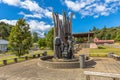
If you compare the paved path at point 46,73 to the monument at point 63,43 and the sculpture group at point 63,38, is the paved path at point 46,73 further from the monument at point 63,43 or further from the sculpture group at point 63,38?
the sculpture group at point 63,38

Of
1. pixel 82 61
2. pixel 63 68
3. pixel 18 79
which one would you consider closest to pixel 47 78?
pixel 18 79

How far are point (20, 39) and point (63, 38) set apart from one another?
8919mm

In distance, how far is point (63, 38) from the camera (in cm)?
1395

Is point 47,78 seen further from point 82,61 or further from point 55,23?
point 55,23

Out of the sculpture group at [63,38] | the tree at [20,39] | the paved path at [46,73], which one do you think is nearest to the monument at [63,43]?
the sculpture group at [63,38]

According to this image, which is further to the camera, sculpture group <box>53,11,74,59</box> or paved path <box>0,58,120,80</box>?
sculpture group <box>53,11,74,59</box>

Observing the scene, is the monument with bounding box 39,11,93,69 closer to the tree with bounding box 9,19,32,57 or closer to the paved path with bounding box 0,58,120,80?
the paved path with bounding box 0,58,120,80

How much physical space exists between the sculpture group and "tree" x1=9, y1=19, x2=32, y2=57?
25.3 feet

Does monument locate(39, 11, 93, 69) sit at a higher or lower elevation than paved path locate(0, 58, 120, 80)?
higher

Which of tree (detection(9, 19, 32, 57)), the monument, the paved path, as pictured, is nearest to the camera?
the paved path

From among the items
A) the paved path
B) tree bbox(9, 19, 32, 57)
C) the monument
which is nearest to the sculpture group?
the monument

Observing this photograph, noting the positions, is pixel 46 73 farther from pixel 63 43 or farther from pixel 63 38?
pixel 63 38

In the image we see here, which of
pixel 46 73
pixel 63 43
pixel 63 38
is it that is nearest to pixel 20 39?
pixel 63 38

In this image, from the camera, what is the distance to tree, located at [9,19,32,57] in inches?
779
